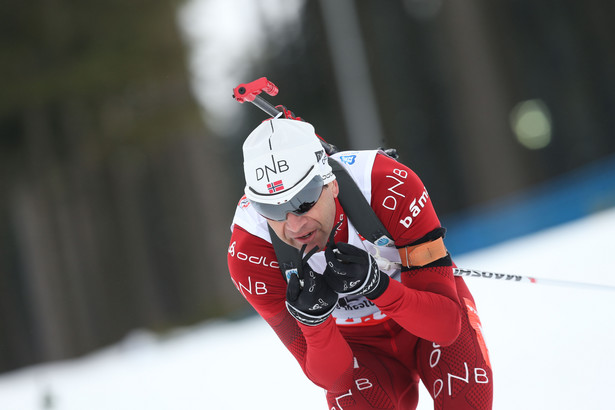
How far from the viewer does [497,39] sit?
14.1 meters

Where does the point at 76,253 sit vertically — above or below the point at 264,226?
below

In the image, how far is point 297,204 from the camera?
2.56 metres

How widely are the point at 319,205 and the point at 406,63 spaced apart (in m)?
19.6

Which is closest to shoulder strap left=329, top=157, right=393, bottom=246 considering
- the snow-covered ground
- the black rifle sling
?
the black rifle sling

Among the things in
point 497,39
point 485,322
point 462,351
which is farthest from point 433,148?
point 462,351

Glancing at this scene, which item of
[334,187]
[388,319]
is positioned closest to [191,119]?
[388,319]

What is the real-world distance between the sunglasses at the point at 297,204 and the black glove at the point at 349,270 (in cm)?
17

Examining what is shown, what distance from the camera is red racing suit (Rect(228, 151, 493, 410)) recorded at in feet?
8.90

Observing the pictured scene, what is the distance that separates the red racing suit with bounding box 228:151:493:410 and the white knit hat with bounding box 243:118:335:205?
274 mm

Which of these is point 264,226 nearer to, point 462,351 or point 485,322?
point 462,351

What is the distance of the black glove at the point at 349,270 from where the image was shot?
244cm

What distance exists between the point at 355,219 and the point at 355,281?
0.41 m

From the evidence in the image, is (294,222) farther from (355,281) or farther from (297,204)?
(355,281)

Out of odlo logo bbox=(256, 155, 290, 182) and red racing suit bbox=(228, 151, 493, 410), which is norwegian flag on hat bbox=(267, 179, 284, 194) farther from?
red racing suit bbox=(228, 151, 493, 410)
